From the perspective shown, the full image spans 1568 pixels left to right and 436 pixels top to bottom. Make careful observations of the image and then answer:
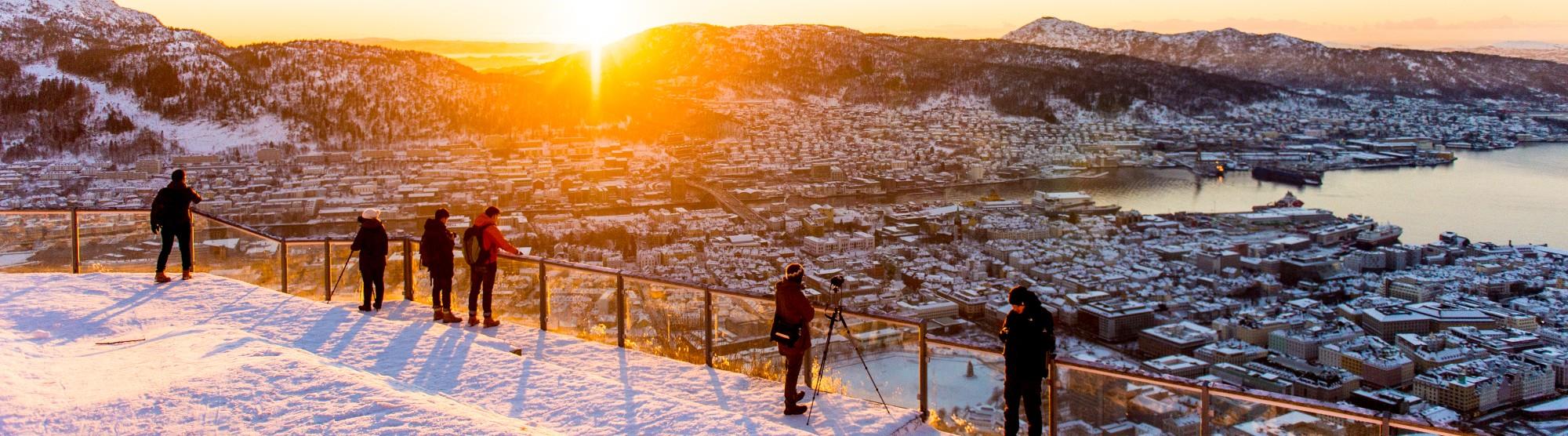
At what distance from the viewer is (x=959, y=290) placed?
51.6ft

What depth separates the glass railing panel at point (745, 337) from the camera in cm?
455

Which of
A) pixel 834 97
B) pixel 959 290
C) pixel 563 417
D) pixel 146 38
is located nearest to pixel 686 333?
pixel 563 417

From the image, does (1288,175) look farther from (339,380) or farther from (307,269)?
(339,380)

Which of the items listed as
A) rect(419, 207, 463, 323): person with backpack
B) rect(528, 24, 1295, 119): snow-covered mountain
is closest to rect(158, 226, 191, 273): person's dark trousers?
rect(419, 207, 463, 323): person with backpack

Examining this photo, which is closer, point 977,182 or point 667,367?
point 667,367

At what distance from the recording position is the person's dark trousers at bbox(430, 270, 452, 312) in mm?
5676

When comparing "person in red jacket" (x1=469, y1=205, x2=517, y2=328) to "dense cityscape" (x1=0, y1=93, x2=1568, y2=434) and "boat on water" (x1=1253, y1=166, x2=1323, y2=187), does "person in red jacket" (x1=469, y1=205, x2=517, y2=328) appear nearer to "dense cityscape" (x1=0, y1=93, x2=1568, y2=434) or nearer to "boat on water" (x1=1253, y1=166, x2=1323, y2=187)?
"dense cityscape" (x1=0, y1=93, x2=1568, y2=434)

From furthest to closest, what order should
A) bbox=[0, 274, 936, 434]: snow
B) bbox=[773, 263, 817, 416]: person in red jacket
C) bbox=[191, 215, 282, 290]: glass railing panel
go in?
bbox=[191, 215, 282, 290]: glass railing panel → bbox=[773, 263, 817, 416]: person in red jacket → bbox=[0, 274, 936, 434]: snow

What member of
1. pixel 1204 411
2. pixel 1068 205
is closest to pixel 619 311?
pixel 1204 411

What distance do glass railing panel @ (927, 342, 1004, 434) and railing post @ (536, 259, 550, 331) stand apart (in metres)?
2.41

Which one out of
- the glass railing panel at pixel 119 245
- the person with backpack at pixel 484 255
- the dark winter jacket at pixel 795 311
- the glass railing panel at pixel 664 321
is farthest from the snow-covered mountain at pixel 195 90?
the dark winter jacket at pixel 795 311

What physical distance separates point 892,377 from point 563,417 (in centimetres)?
135

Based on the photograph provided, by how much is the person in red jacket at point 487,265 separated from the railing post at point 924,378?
2534 millimetres

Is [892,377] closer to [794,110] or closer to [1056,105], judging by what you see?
[794,110]
